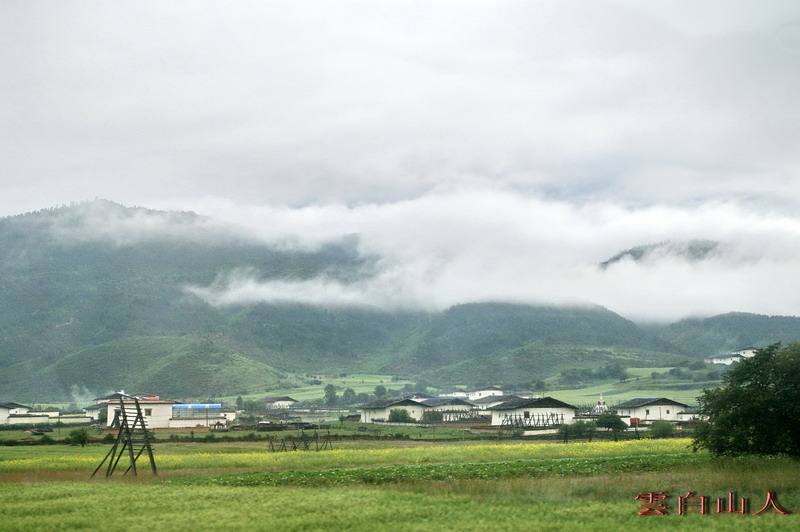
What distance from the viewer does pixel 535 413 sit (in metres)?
109

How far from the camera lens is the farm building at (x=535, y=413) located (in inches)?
4245

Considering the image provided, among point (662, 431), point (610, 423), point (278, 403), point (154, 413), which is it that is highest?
point (154, 413)

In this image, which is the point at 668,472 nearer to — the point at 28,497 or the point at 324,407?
the point at 28,497

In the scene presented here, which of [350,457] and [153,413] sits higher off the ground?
[153,413]

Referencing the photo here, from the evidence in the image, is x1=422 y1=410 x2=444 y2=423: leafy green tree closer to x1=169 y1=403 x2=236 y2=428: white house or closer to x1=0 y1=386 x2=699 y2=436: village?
x1=0 y1=386 x2=699 y2=436: village

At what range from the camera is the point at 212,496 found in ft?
116

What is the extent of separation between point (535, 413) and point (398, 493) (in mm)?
76099

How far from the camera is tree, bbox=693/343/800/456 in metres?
47.1

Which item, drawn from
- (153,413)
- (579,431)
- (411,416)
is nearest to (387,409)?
(411,416)

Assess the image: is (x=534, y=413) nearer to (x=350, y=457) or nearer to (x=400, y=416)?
(x=400, y=416)

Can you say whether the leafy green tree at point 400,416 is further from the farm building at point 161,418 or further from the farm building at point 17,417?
the farm building at point 17,417

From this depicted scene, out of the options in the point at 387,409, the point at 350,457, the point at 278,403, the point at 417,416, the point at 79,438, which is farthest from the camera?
the point at 278,403

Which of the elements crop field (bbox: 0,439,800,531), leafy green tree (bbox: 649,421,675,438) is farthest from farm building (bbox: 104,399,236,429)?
leafy green tree (bbox: 649,421,675,438)

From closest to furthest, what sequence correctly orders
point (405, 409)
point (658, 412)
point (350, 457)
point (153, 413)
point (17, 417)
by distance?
point (350, 457) < point (153, 413) < point (658, 412) < point (17, 417) < point (405, 409)
